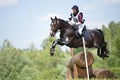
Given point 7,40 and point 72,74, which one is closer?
point 72,74

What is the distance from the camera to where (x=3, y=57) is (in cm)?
7188

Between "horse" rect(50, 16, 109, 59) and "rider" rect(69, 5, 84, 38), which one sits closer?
"horse" rect(50, 16, 109, 59)

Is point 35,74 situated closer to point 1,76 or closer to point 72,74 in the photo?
point 1,76

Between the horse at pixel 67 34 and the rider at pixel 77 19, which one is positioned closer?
the horse at pixel 67 34

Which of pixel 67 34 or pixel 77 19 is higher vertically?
pixel 77 19

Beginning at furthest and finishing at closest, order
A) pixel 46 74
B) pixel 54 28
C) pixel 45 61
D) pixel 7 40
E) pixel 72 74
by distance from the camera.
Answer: pixel 7 40, pixel 45 61, pixel 46 74, pixel 72 74, pixel 54 28

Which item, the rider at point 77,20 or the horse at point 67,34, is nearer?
the horse at point 67,34

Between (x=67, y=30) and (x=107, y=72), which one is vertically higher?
(x=67, y=30)

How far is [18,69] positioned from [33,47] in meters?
33.9

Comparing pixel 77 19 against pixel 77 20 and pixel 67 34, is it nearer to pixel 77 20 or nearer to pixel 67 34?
pixel 77 20

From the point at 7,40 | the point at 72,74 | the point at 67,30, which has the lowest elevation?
the point at 72,74

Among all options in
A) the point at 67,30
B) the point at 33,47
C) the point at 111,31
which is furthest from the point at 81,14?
the point at 111,31

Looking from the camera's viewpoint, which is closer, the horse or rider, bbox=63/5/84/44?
the horse

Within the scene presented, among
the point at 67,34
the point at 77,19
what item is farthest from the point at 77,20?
the point at 67,34
